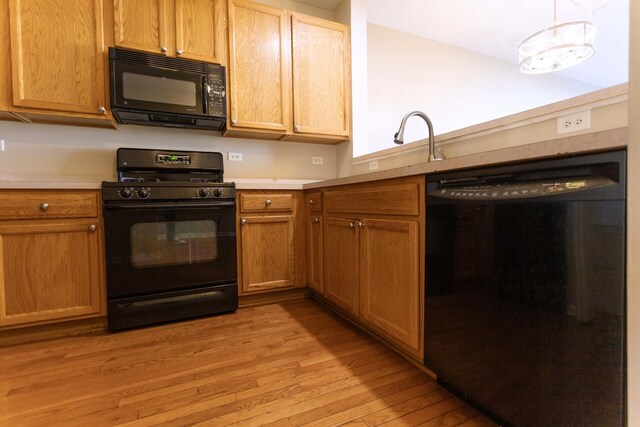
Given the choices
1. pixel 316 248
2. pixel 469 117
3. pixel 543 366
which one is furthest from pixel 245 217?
pixel 469 117

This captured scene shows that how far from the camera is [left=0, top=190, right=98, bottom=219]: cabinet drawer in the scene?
5.30 ft

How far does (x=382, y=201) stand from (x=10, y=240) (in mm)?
1985

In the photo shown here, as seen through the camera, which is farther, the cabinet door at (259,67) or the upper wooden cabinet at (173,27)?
the cabinet door at (259,67)

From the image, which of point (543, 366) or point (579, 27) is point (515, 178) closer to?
point (543, 366)

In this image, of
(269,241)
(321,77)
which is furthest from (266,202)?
(321,77)

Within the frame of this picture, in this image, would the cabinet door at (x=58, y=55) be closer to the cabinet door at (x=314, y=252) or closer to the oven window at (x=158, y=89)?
the oven window at (x=158, y=89)

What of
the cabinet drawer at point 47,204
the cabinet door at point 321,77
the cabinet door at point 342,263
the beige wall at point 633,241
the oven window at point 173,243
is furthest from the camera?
the cabinet door at point 321,77

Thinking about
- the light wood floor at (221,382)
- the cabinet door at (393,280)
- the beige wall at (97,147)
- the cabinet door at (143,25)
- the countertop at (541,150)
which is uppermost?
the cabinet door at (143,25)

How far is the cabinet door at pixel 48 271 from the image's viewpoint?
163 centimetres

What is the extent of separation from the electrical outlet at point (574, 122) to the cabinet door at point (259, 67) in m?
1.77

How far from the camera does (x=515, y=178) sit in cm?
88

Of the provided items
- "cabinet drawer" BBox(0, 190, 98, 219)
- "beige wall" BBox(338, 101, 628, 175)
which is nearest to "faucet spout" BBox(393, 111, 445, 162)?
"beige wall" BBox(338, 101, 628, 175)

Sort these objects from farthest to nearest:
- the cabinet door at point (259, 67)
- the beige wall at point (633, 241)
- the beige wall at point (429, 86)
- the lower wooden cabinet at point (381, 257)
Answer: the beige wall at point (429, 86) → the cabinet door at point (259, 67) → the lower wooden cabinet at point (381, 257) → the beige wall at point (633, 241)

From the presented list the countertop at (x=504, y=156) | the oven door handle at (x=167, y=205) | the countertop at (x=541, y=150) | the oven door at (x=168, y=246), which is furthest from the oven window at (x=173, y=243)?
the countertop at (x=541, y=150)
